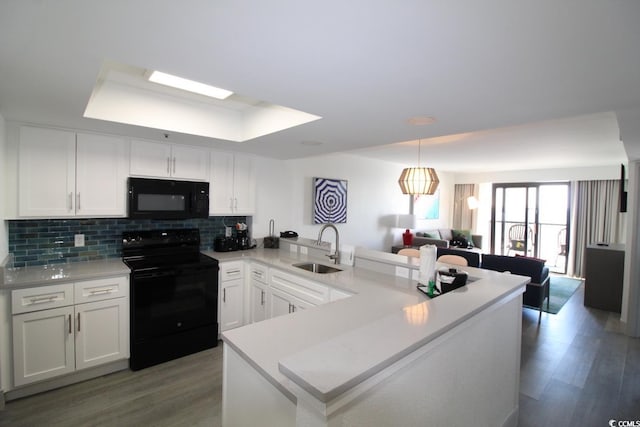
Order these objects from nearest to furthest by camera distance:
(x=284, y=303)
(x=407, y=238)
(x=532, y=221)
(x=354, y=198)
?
(x=284, y=303)
(x=354, y=198)
(x=407, y=238)
(x=532, y=221)

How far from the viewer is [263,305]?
3.17 metres

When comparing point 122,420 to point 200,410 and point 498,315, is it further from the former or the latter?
point 498,315

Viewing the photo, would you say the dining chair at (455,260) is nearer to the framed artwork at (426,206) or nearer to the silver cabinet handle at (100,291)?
the silver cabinet handle at (100,291)

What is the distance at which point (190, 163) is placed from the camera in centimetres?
325

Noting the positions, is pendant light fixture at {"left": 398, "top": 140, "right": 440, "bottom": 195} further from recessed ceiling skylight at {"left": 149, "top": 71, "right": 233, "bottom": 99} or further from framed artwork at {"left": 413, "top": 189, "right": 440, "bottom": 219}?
framed artwork at {"left": 413, "top": 189, "right": 440, "bottom": 219}

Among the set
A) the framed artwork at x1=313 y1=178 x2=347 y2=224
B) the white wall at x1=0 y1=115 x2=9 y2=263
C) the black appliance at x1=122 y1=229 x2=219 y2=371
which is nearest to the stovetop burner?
the black appliance at x1=122 y1=229 x2=219 y2=371

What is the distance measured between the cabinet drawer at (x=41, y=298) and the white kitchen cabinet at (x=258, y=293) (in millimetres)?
1552

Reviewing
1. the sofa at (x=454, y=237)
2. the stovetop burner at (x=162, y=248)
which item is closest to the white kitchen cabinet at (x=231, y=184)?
the stovetop burner at (x=162, y=248)

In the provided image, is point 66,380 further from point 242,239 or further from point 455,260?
point 455,260

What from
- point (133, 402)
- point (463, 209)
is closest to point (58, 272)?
point (133, 402)

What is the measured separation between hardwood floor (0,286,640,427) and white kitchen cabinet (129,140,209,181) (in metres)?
1.81

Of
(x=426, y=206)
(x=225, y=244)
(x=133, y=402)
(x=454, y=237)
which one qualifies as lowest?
(x=133, y=402)

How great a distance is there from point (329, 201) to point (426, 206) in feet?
11.7

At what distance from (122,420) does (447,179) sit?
27.4ft
